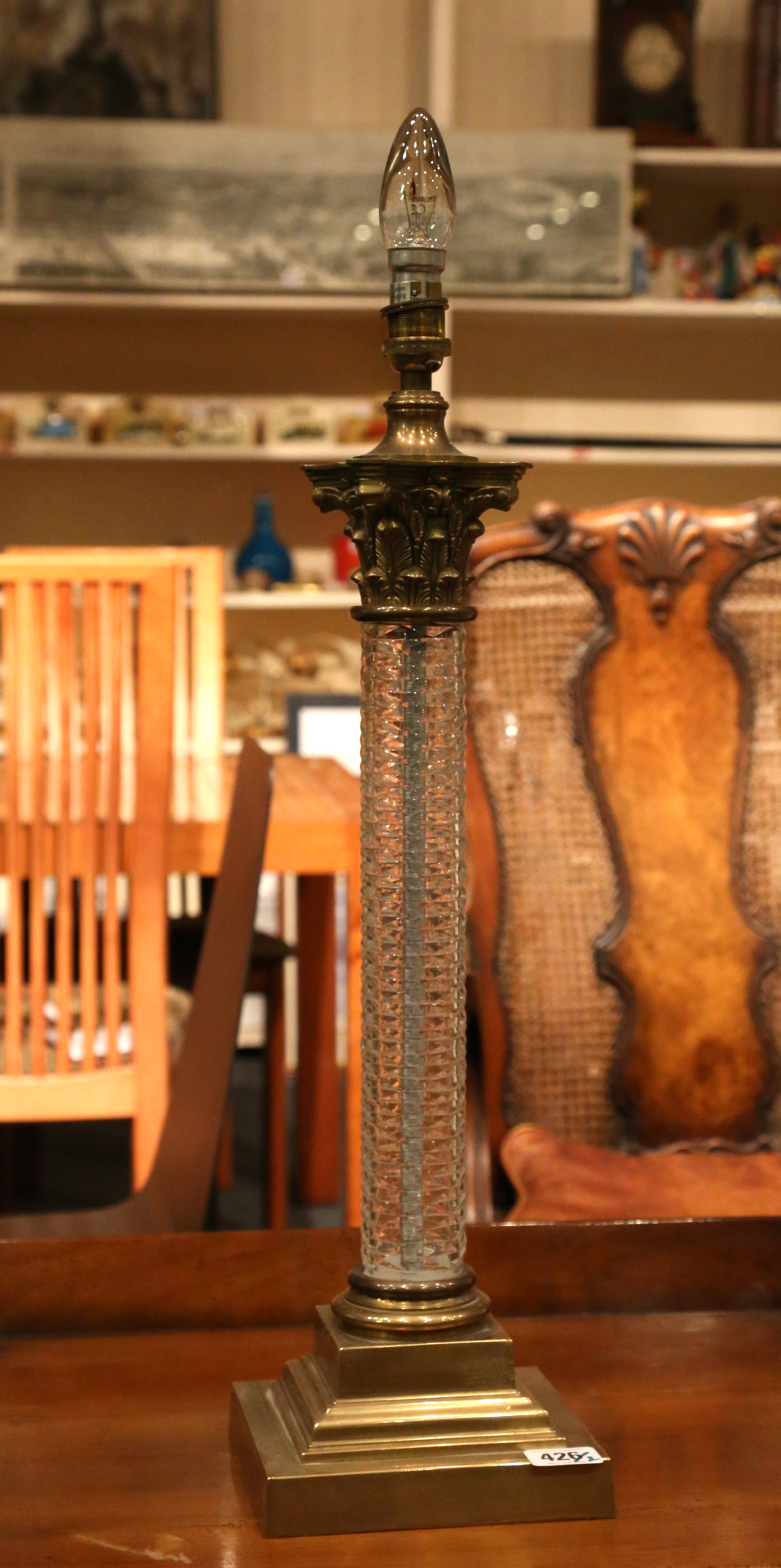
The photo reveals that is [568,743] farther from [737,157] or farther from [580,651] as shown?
[737,157]

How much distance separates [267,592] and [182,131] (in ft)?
3.11

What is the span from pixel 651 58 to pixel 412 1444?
363cm

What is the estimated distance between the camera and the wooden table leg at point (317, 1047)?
2.62 metres

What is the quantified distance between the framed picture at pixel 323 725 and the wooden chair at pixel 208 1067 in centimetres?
217

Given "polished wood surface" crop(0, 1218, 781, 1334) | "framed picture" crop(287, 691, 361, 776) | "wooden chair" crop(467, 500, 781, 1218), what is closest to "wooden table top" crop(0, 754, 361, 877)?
"wooden chair" crop(467, 500, 781, 1218)

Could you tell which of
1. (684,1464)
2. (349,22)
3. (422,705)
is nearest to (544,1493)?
(684,1464)

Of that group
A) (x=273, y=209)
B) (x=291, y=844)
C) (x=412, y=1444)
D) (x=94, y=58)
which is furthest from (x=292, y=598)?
(x=412, y=1444)

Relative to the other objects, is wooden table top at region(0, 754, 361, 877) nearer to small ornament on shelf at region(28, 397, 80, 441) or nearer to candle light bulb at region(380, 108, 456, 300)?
candle light bulb at region(380, 108, 456, 300)

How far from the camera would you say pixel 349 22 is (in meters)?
3.88

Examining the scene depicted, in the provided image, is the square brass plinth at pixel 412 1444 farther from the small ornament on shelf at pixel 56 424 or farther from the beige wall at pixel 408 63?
the beige wall at pixel 408 63

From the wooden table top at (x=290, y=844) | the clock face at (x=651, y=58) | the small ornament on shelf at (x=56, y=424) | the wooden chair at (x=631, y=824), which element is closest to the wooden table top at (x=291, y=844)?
the wooden table top at (x=290, y=844)

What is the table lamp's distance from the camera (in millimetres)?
648

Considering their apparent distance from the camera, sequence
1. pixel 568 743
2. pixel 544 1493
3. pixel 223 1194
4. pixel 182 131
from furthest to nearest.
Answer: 1. pixel 182 131
2. pixel 223 1194
3. pixel 568 743
4. pixel 544 1493

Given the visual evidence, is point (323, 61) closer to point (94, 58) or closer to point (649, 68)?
point (94, 58)
